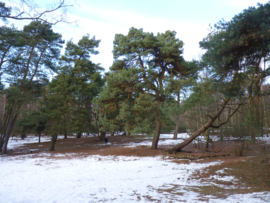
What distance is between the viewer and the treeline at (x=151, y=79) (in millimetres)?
7434

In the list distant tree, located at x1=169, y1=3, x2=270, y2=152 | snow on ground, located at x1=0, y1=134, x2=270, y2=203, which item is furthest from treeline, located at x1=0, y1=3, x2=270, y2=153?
snow on ground, located at x1=0, y1=134, x2=270, y2=203

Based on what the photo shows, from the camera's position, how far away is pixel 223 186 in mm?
6145

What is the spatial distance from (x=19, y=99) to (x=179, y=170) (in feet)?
46.2

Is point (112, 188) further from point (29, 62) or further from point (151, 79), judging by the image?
point (29, 62)

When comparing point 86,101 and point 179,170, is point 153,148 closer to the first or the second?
point 179,170

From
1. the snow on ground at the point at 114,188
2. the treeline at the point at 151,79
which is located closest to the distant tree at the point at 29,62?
the treeline at the point at 151,79

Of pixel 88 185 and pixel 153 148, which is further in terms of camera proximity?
pixel 153 148

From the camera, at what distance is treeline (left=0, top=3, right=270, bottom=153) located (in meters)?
7.43

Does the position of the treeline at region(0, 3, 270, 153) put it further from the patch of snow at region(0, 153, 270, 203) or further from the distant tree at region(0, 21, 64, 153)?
the patch of snow at region(0, 153, 270, 203)

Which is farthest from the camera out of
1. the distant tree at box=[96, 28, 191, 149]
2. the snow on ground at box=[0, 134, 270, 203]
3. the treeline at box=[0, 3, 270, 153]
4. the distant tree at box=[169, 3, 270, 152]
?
the distant tree at box=[96, 28, 191, 149]

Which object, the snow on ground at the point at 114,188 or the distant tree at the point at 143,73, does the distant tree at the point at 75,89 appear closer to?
the distant tree at the point at 143,73

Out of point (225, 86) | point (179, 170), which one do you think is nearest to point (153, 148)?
point (179, 170)

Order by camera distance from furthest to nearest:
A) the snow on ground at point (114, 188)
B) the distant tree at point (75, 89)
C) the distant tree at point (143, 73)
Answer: the distant tree at point (75, 89), the distant tree at point (143, 73), the snow on ground at point (114, 188)

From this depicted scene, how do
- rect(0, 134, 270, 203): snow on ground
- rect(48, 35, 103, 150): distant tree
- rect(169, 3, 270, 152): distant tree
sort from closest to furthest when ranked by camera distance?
rect(0, 134, 270, 203): snow on ground < rect(169, 3, 270, 152): distant tree < rect(48, 35, 103, 150): distant tree
